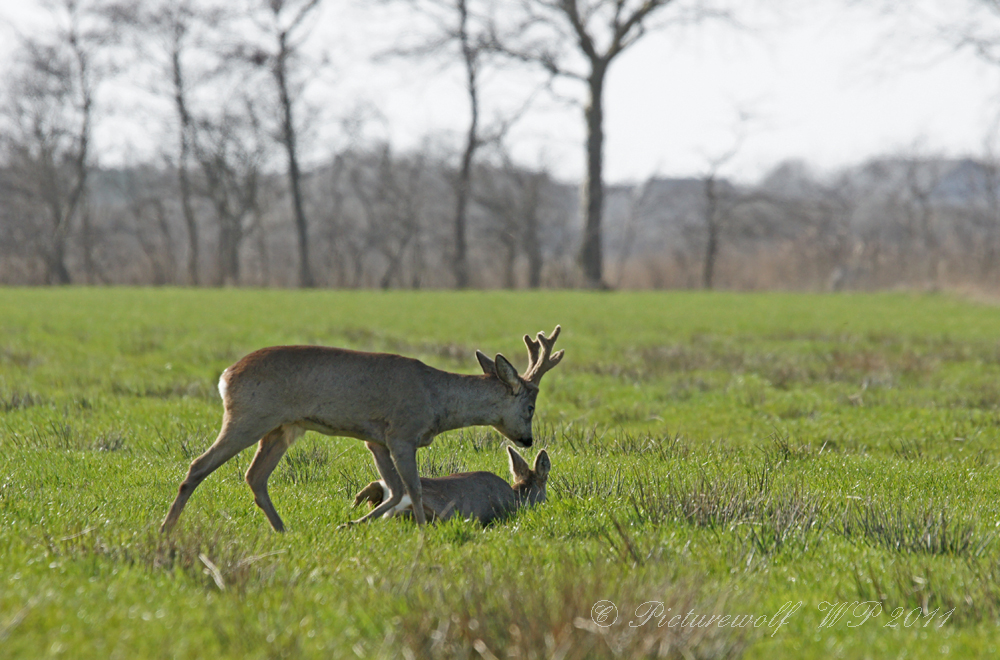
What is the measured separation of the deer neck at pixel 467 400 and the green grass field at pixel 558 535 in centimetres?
68

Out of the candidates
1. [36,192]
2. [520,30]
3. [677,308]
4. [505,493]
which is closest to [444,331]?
[677,308]

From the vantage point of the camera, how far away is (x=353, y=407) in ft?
15.7

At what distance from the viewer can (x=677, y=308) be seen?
84.4 ft

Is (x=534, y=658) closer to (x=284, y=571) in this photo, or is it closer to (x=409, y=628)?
(x=409, y=628)

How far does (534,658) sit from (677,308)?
→ 23598 mm

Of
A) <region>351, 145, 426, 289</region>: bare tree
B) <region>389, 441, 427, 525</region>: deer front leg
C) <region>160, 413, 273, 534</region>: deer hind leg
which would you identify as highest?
<region>351, 145, 426, 289</region>: bare tree

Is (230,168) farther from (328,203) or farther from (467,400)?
(467,400)

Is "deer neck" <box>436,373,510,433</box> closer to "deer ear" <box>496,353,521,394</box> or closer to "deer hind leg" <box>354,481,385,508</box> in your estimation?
"deer ear" <box>496,353,521,394</box>

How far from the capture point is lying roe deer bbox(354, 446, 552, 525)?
4973 mm


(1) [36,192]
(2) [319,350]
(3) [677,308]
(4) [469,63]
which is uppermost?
(4) [469,63]

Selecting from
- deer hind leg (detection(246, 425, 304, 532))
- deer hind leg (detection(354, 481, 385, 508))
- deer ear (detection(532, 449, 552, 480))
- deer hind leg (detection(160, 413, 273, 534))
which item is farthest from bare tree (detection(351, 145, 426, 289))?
deer hind leg (detection(160, 413, 273, 534))

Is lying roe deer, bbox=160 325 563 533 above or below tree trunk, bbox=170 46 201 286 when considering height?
below

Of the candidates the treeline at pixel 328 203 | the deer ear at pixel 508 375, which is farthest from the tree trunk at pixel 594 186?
the deer ear at pixel 508 375

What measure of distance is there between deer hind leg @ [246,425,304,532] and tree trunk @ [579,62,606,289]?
32.0 m
